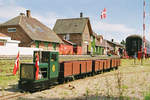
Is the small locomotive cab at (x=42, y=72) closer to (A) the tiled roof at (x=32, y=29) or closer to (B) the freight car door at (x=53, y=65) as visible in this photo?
(B) the freight car door at (x=53, y=65)

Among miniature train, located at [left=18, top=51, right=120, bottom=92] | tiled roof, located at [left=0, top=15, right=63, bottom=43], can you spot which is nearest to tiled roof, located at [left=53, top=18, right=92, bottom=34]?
tiled roof, located at [left=0, top=15, right=63, bottom=43]

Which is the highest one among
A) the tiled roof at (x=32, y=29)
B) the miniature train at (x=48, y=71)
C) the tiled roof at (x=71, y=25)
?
the tiled roof at (x=71, y=25)

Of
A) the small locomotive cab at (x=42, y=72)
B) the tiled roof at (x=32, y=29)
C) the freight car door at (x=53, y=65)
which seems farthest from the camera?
the tiled roof at (x=32, y=29)

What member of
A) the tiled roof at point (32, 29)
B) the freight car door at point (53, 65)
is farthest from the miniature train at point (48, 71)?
the tiled roof at point (32, 29)

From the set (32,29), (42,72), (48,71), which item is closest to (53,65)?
(48,71)

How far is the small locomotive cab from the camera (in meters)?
8.34

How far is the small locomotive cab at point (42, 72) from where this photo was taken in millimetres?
8344

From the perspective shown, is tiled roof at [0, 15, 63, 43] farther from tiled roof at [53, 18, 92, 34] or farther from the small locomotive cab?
the small locomotive cab

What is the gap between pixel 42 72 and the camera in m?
9.02

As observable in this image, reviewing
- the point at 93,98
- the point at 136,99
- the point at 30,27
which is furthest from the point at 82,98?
the point at 30,27

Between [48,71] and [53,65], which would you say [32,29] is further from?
[48,71]

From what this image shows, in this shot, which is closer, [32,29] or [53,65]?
[53,65]

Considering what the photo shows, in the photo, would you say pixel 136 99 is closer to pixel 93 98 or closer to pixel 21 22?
pixel 93 98

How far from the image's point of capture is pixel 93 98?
739cm
